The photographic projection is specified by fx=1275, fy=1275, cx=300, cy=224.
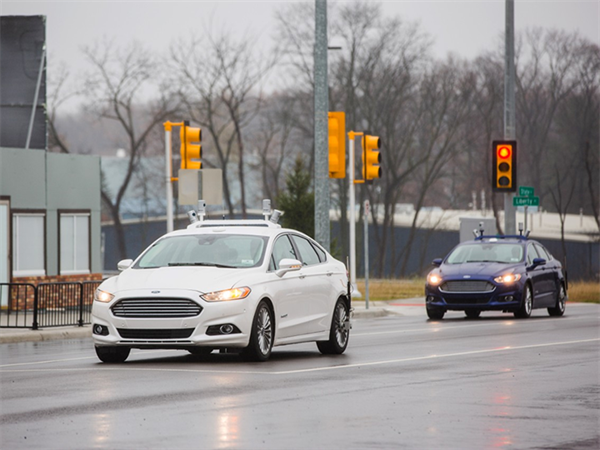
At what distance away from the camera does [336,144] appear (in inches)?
1145

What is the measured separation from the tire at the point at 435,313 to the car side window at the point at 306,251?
9331 millimetres

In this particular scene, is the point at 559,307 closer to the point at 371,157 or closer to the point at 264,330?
the point at 371,157

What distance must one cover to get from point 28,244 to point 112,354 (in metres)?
16.1

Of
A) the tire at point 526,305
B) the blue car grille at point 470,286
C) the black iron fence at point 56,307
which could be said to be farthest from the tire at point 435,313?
the black iron fence at point 56,307

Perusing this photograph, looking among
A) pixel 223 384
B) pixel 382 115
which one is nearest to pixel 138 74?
pixel 382 115

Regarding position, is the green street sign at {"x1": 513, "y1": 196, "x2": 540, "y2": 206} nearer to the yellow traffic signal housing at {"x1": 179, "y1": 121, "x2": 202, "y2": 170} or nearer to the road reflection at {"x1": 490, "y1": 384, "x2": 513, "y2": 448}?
the yellow traffic signal housing at {"x1": 179, "y1": 121, "x2": 202, "y2": 170}

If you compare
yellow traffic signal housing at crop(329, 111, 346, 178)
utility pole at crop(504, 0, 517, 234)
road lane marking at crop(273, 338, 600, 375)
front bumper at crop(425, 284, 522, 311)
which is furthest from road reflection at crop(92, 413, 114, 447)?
utility pole at crop(504, 0, 517, 234)

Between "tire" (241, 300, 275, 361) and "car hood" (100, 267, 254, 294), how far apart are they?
49 cm

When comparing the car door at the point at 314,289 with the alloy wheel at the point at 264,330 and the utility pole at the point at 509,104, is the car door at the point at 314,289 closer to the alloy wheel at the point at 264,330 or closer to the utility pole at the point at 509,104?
the alloy wheel at the point at 264,330

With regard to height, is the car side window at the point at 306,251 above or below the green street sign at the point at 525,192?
below

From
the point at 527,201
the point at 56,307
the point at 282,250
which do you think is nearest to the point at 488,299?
the point at 56,307

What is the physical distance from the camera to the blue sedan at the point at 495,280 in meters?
25.5

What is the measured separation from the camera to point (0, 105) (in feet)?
115

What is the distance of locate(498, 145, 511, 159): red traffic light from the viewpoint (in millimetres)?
31266
